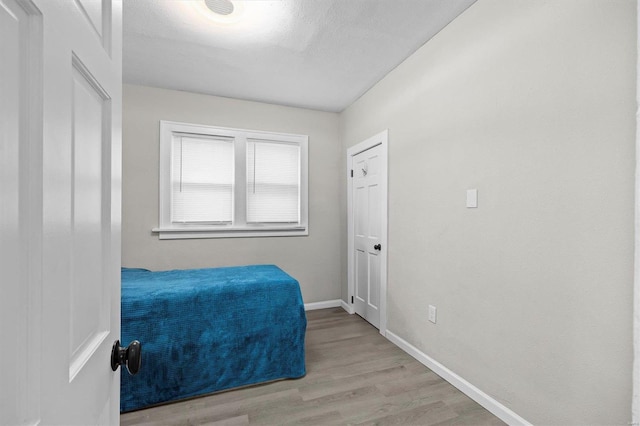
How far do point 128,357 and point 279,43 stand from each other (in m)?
2.41

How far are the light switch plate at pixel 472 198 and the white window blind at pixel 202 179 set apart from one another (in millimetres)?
2551

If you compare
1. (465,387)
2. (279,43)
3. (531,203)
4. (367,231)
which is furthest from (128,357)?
(367,231)

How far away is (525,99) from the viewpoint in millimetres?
1667

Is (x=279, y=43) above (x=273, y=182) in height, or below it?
above

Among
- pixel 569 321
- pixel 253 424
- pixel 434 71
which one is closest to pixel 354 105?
pixel 434 71

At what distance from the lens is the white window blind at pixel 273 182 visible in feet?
11.8

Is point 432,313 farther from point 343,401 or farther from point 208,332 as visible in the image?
point 208,332

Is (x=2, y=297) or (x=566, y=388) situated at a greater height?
(x=2, y=297)

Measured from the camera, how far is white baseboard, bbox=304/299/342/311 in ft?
12.4

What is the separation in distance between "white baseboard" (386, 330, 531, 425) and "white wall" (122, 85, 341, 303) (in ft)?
4.98

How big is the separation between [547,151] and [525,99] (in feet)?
1.10

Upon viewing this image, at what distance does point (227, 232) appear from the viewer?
349cm

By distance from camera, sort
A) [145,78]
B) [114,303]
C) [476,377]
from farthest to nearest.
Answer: [145,78] → [476,377] → [114,303]

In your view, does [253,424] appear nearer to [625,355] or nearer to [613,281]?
[625,355]
